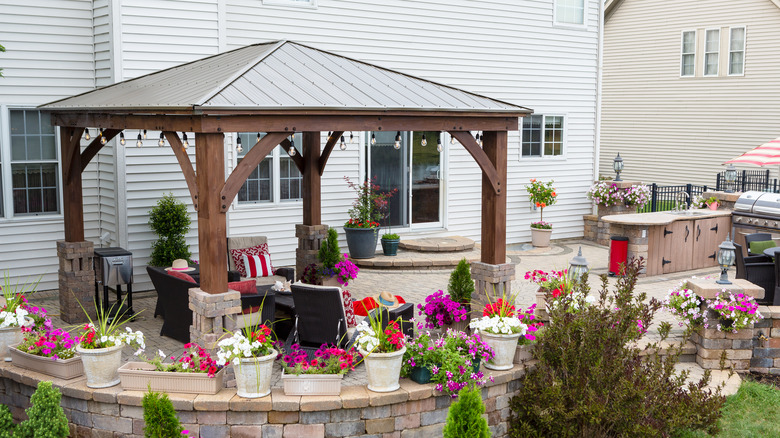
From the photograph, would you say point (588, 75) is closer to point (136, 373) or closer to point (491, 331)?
point (491, 331)

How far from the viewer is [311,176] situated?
10.0m

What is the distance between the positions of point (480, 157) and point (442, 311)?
164 centimetres

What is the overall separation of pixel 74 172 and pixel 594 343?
6.13m

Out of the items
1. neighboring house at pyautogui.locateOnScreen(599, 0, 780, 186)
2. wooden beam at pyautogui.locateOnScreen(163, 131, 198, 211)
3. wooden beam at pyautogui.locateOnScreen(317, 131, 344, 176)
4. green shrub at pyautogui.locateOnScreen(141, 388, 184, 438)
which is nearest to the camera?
green shrub at pyautogui.locateOnScreen(141, 388, 184, 438)

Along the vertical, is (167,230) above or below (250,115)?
below

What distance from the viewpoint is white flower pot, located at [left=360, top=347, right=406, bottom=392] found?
6.25 meters

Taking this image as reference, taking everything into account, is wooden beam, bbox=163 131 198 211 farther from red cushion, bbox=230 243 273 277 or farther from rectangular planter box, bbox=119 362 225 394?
red cushion, bbox=230 243 273 277

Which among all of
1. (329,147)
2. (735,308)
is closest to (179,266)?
(329,147)

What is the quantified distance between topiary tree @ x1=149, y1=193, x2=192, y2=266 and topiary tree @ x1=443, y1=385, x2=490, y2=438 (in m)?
5.58

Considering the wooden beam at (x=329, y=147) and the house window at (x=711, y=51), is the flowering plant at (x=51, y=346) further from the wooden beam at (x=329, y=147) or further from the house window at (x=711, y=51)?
the house window at (x=711, y=51)

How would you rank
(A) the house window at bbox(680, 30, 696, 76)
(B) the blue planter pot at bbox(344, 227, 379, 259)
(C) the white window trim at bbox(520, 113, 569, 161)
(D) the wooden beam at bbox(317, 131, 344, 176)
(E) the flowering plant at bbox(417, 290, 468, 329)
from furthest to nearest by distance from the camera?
(A) the house window at bbox(680, 30, 696, 76)
(C) the white window trim at bbox(520, 113, 569, 161)
(B) the blue planter pot at bbox(344, 227, 379, 259)
(D) the wooden beam at bbox(317, 131, 344, 176)
(E) the flowering plant at bbox(417, 290, 468, 329)

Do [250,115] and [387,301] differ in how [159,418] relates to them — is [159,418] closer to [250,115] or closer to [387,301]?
[250,115]

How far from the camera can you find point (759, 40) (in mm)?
18656

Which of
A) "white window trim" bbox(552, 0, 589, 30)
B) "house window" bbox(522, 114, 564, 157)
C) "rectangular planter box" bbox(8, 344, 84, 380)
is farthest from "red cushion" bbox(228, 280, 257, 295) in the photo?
"white window trim" bbox(552, 0, 589, 30)
